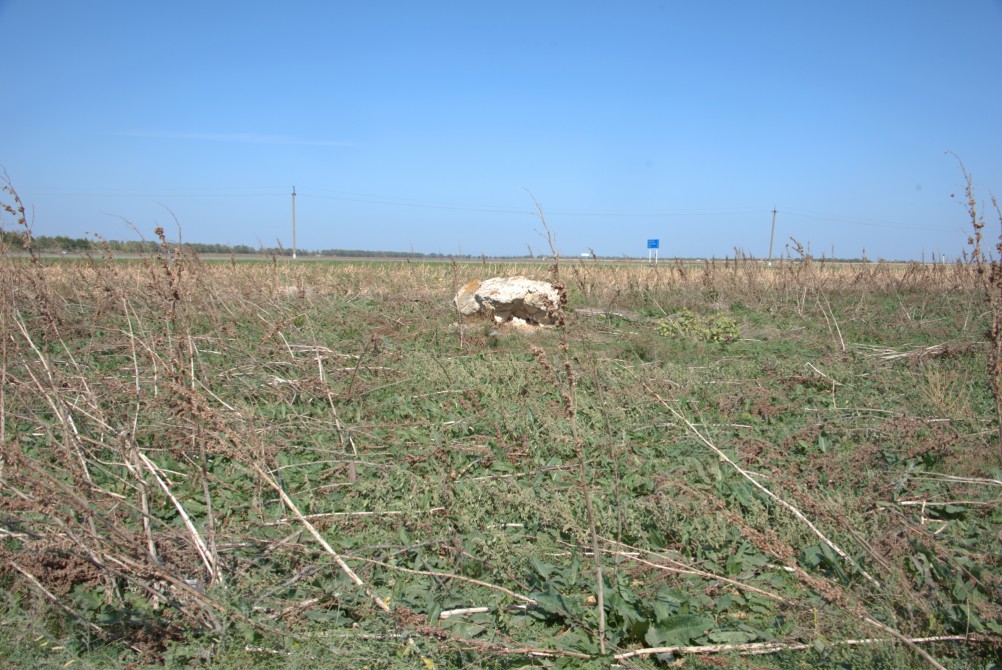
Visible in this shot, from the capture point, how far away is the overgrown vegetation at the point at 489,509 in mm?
2459

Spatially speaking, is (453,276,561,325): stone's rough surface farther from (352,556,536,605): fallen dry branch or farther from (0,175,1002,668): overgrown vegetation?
(352,556,536,605): fallen dry branch

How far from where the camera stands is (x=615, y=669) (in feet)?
7.64

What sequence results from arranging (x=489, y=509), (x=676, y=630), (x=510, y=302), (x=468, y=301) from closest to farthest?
(x=676, y=630) < (x=489, y=509) < (x=510, y=302) < (x=468, y=301)

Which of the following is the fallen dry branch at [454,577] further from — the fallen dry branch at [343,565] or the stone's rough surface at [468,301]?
the stone's rough surface at [468,301]

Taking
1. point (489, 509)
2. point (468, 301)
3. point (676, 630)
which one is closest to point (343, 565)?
point (489, 509)

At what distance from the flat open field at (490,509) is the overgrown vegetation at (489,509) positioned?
19 mm

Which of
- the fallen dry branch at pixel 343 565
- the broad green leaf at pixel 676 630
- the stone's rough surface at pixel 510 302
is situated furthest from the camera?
the stone's rough surface at pixel 510 302

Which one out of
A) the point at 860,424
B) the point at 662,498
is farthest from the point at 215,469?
the point at 860,424

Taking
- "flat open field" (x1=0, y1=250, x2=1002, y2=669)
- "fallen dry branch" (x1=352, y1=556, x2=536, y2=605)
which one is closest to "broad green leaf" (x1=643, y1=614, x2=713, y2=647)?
"flat open field" (x1=0, y1=250, x2=1002, y2=669)

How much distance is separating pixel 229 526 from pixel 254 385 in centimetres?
247

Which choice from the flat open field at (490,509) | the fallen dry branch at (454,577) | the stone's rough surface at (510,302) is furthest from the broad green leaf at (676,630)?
the stone's rough surface at (510,302)

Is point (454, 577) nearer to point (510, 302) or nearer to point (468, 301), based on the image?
point (510, 302)

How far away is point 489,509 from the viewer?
3596 mm

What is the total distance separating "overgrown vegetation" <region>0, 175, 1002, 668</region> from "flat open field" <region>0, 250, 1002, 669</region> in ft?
0.06
